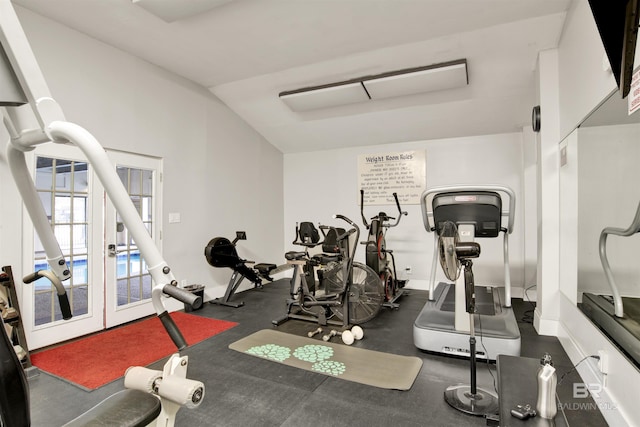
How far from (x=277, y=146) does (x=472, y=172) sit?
11.9 feet

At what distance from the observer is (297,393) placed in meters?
2.43

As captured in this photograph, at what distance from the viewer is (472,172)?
536 cm

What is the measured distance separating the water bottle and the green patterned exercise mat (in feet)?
2.87

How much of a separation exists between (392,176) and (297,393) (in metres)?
4.25

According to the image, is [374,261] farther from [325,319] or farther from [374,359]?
[374,359]

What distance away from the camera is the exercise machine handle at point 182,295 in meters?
0.83

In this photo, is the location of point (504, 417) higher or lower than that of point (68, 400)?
higher

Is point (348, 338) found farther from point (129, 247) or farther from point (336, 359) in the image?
point (129, 247)

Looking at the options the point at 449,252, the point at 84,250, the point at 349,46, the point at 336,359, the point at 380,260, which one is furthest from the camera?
the point at 380,260

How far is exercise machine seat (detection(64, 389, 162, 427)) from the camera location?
2.82 feet

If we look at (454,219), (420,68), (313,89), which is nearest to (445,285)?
(454,219)

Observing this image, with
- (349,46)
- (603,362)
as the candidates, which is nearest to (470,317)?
(603,362)

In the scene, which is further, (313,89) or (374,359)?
(313,89)

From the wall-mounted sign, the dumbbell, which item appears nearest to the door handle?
the dumbbell
